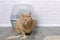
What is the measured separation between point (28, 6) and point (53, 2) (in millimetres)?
298

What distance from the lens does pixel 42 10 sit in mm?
1535

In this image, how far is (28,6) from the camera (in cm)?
152

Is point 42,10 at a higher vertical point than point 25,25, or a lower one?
higher

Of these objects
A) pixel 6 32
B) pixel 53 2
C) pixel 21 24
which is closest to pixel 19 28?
pixel 21 24

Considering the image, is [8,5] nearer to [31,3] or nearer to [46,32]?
[31,3]

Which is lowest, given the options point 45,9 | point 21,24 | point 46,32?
point 46,32

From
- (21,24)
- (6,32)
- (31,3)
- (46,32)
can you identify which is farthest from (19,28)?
(31,3)

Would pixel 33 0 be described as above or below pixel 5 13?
above

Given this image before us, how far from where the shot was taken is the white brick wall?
59.9 inches

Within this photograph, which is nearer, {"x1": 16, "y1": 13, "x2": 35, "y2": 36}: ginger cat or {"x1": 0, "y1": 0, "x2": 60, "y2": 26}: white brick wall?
{"x1": 16, "y1": 13, "x2": 35, "y2": 36}: ginger cat

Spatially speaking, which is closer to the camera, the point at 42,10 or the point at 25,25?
the point at 25,25

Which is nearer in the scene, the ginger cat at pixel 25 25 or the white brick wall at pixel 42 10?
the ginger cat at pixel 25 25

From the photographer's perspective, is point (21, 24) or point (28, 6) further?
point (28, 6)

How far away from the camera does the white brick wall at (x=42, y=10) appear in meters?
→ 1.52
